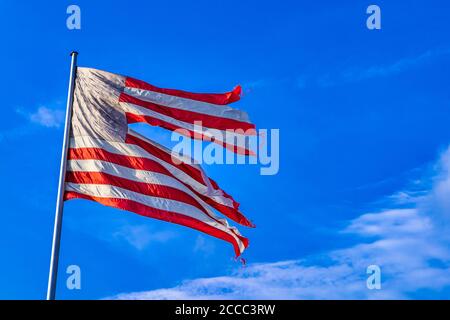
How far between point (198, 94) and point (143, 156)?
2517 millimetres

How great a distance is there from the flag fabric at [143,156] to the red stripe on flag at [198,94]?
0.09 ft

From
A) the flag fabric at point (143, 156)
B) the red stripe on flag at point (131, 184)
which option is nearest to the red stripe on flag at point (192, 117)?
the flag fabric at point (143, 156)

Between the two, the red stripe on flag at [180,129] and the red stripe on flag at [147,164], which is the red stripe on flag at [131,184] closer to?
the red stripe on flag at [147,164]

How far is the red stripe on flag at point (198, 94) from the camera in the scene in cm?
1892

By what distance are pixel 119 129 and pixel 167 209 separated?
238 centimetres

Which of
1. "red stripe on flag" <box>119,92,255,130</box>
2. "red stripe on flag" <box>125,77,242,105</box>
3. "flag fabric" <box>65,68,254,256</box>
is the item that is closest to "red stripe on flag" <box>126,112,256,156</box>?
"flag fabric" <box>65,68,254,256</box>

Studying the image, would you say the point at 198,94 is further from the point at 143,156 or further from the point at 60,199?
the point at 60,199

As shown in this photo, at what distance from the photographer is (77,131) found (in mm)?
18062

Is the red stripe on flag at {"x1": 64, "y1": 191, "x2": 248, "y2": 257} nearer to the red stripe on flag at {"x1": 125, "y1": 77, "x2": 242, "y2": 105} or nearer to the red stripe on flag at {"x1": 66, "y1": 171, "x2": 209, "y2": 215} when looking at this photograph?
the red stripe on flag at {"x1": 66, "y1": 171, "x2": 209, "y2": 215}

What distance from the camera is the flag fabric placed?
57.6 ft
